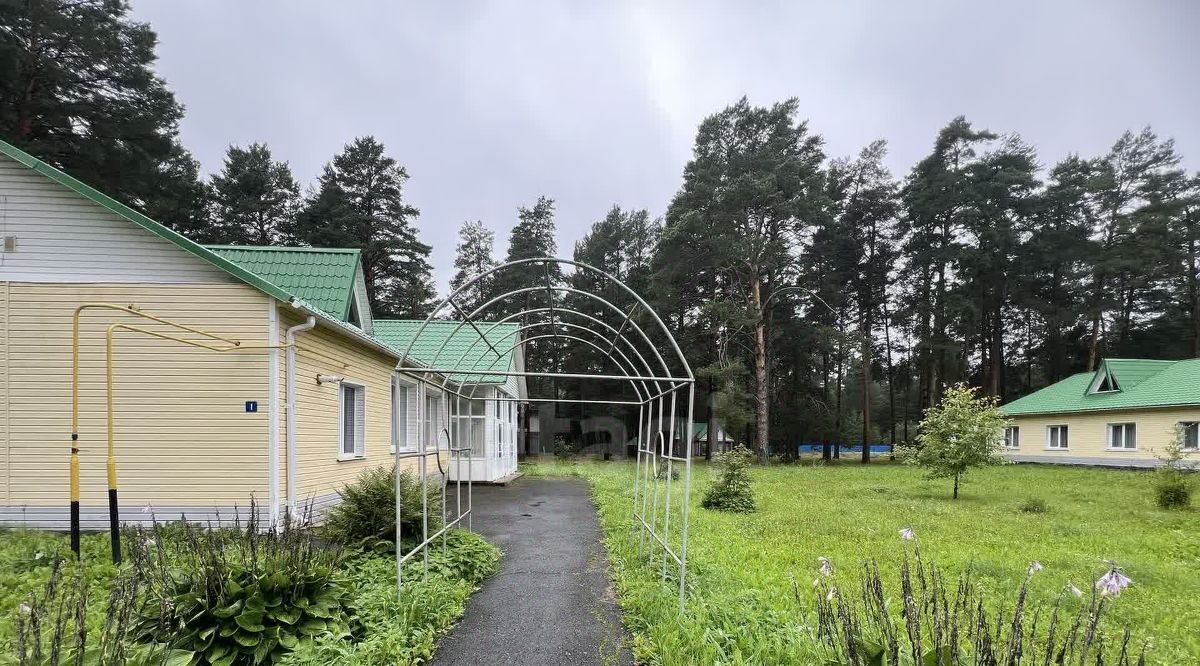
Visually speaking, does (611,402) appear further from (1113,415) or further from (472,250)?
(472,250)

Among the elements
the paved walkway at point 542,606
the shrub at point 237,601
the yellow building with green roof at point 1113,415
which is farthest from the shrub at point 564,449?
the shrub at point 237,601

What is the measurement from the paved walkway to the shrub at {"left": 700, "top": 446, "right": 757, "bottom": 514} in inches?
121

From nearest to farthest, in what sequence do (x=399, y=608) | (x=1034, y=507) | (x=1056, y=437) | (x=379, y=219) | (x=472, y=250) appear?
(x=399, y=608)
(x=1034, y=507)
(x=1056, y=437)
(x=379, y=219)
(x=472, y=250)

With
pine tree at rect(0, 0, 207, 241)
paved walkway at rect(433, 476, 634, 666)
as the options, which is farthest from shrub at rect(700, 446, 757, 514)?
pine tree at rect(0, 0, 207, 241)

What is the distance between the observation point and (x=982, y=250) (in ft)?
94.3

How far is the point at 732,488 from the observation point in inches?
435

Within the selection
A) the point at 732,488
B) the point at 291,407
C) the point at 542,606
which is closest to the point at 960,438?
the point at 732,488

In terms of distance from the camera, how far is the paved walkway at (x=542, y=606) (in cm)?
402

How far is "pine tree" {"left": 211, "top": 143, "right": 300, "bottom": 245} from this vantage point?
2566 centimetres

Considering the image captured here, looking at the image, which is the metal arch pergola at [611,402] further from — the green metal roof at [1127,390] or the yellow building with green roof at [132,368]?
A: the green metal roof at [1127,390]

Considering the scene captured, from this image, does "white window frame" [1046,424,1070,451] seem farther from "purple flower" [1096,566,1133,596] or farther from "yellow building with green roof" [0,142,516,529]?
"purple flower" [1096,566,1133,596]

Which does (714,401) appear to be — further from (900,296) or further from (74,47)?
(74,47)

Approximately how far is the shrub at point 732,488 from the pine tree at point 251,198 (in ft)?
79.9

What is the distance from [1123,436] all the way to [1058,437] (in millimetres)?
3259
